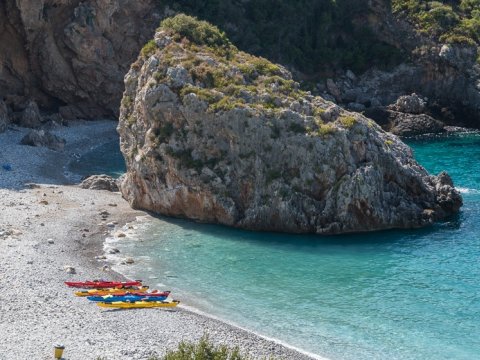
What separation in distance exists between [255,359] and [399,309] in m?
8.59

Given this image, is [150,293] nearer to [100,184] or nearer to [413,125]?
[100,184]

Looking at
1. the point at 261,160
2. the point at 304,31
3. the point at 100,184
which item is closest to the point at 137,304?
the point at 261,160

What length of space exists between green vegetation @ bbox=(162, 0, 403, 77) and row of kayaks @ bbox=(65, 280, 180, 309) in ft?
197

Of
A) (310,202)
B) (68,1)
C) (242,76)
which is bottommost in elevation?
(310,202)

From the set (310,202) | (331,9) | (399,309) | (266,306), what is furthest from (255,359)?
(331,9)

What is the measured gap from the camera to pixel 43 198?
46.2m

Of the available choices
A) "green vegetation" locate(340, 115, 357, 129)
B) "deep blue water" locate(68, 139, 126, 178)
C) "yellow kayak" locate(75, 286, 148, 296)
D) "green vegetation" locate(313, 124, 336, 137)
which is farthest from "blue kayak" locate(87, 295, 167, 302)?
"deep blue water" locate(68, 139, 126, 178)

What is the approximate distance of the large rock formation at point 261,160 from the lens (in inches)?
1628

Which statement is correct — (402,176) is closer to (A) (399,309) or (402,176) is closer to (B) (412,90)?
(A) (399,309)

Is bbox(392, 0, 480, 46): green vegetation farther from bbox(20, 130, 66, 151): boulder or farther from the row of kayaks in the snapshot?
the row of kayaks

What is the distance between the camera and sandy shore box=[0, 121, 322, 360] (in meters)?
24.6

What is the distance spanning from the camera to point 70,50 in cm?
7594

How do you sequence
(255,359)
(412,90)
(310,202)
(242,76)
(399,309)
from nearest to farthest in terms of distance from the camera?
(255,359)
(399,309)
(310,202)
(242,76)
(412,90)

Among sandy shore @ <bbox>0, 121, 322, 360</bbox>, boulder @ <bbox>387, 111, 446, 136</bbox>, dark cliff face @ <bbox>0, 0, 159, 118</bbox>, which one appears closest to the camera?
sandy shore @ <bbox>0, 121, 322, 360</bbox>
